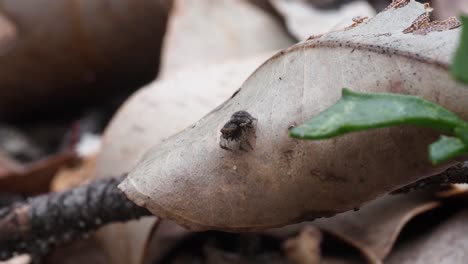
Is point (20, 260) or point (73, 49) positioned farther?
point (73, 49)

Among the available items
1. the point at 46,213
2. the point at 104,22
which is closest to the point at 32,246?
the point at 46,213

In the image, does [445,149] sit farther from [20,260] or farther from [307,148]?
[20,260]

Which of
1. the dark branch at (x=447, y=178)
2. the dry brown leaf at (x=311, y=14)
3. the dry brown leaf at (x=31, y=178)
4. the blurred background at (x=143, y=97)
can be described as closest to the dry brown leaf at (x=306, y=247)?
the blurred background at (x=143, y=97)

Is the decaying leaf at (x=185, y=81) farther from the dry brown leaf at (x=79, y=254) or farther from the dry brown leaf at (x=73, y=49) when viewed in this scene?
the dry brown leaf at (x=73, y=49)

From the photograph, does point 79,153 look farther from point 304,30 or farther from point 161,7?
point 304,30

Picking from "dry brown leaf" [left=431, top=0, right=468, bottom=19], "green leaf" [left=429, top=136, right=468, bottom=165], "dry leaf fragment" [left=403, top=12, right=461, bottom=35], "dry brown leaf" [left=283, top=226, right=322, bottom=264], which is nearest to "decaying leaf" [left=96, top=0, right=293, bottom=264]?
"dry brown leaf" [left=283, top=226, right=322, bottom=264]

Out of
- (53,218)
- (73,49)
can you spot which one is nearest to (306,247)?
(53,218)
